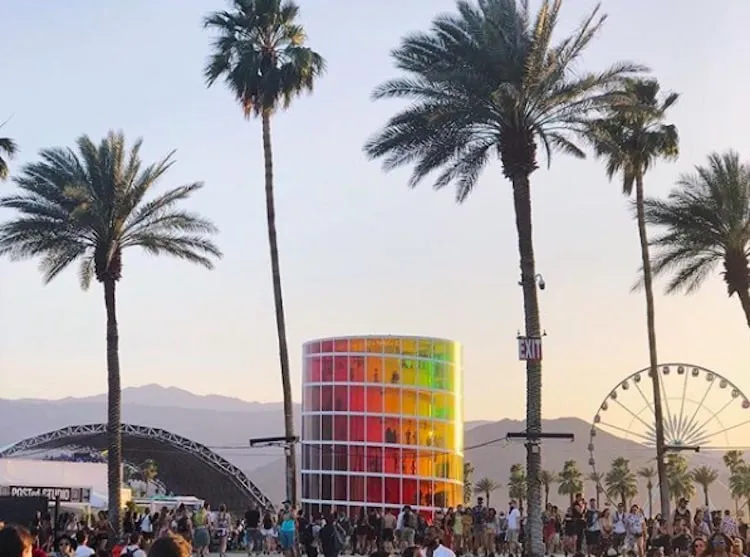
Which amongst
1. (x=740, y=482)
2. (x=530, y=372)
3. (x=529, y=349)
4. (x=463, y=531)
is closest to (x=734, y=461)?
(x=740, y=482)

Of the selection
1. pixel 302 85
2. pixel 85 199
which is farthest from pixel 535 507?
pixel 302 85

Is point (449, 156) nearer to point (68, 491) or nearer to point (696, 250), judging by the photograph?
point (696, 250)

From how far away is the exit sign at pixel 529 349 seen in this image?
27.1 meters

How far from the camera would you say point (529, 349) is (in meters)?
27.2

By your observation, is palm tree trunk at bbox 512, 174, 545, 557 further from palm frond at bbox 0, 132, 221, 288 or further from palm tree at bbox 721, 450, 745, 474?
palm tree at bbox 721, 450, 745, 474

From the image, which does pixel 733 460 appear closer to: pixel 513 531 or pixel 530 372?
pixel 513 531

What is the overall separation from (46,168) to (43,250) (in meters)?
2.48

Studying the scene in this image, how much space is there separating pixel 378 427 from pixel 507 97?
922 inches

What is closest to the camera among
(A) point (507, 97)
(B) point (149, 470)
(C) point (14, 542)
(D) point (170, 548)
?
(D) point (170, 548)

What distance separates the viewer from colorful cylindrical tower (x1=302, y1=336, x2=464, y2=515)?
46719 millimetres

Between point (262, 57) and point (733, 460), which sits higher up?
point (262, 57)

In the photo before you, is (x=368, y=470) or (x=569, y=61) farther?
(x=368, y=470)

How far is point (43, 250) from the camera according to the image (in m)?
34.6

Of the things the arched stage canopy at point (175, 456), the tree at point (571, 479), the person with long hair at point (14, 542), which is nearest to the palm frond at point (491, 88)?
the person with long hair at point (14, 542)
